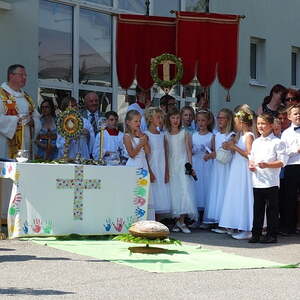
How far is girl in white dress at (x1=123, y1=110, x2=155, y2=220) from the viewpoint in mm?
9844

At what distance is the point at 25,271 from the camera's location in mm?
6707

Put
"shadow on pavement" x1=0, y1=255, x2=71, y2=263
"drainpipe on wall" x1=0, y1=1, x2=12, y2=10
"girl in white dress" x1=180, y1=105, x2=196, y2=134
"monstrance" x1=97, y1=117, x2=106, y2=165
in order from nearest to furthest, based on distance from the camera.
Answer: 1. "shadow on pavement" x1=0, y1=255, x2=71, y2=263
2. "monstrance" x1=97, y1=117, x2=106, y2=165
3. "girl in white dress" x1=180, y1=105, x2=196, y2=134
4. "drainpipe on wall" x1=0, y1=1, x2=12, y2=10

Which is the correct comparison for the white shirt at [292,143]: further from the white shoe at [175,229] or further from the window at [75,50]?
the window at [75,50]

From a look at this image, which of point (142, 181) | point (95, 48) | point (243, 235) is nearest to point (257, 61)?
point (95, 48)

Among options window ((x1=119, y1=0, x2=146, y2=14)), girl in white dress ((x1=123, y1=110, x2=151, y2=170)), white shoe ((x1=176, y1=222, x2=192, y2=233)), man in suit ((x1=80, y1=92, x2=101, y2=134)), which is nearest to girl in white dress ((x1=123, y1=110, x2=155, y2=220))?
girl in white dress ((x1=123, y1=110, x2=151, y2=170))

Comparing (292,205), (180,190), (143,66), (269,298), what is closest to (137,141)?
(180,190)

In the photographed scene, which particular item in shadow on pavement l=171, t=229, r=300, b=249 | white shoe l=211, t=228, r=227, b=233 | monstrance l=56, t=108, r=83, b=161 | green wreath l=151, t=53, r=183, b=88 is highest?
green wreath l=151, t=53, r=183, b=88

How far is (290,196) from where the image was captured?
1025 cm

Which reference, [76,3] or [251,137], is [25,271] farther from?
[76,3]

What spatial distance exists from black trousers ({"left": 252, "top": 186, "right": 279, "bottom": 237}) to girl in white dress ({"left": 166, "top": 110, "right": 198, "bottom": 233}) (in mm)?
1205

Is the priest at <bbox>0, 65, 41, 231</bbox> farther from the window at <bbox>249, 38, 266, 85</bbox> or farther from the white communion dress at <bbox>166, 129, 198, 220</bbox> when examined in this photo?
the window at <bbox>249, 38, 266, 85</bbox>

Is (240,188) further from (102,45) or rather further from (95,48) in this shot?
(102,45)

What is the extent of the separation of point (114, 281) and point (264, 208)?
11.4ft

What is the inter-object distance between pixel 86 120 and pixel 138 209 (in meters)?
2.22
